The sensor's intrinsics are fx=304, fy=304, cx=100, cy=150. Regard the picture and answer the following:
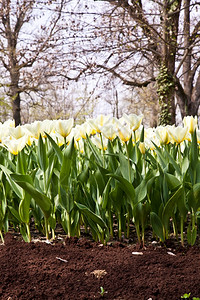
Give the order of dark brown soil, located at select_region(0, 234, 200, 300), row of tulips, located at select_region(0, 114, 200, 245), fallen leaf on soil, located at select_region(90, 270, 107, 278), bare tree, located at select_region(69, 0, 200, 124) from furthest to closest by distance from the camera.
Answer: bare tree, located at select_region(69, 0, 200, 124) → row of tulips, located at select_region(0, 114, 200, 245) → fallen leaf on soil, located at select_region(90, 270, 107, 278) → dark brown soil, located at select_region(0, 234, 200, 300)

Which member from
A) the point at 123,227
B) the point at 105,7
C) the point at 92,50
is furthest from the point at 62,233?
the point at 105,7

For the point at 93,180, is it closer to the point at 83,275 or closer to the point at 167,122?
the point at 83,275

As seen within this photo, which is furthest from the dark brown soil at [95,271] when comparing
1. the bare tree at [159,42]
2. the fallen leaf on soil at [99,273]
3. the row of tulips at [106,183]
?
the bare tree at [159,42]

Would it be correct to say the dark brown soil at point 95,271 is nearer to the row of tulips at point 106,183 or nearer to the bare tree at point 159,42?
the row of tulips at point 106,183

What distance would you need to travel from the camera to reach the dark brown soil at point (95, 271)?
1.39 m

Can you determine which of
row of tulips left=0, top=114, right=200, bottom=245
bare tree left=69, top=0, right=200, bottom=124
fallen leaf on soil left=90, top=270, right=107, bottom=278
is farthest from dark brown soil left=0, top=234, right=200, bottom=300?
bare tree left=69, top=0, right=200, bottom=124

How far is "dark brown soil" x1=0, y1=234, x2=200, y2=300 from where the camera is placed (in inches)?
54.7

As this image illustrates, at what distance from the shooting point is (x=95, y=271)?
1.58 metres

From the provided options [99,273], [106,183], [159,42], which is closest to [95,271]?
[99,273]

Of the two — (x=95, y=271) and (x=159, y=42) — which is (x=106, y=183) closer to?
(x=95, y=271)

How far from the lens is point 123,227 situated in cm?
221

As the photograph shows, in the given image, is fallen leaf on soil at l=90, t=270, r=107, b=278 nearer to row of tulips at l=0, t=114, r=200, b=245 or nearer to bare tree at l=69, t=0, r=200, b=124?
row of tulips at l=0, t=114, r=200, b=245

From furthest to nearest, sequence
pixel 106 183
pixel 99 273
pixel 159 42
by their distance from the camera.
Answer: pixel 159 42, pixel 106 183, pixel 99 273

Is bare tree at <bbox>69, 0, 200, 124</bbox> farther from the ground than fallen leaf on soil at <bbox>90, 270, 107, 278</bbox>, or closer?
farther from the ground
